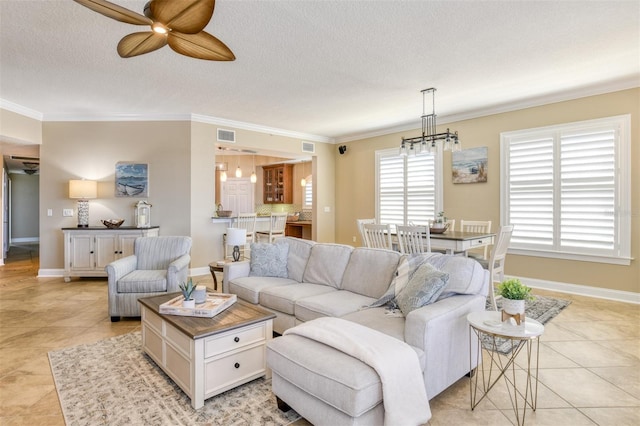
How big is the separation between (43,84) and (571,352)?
650 centimetres

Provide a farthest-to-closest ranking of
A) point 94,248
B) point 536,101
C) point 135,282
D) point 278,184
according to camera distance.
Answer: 1. point 278,184
2. point 94,248
3. point 536,101
4. point 135,282

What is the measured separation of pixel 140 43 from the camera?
2.54 metres

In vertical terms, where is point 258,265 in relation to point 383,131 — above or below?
below

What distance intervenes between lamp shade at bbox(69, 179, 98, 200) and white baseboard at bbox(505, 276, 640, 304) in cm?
701

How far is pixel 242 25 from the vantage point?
288 centimetres

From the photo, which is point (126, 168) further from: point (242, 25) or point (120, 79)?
point (242, 25)

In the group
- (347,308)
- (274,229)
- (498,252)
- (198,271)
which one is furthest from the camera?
(274,229)

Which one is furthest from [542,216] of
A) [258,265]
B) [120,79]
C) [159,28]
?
[120,79]

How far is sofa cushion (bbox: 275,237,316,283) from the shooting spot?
12.0 feet

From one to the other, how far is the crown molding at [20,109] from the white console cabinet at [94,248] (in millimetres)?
1975

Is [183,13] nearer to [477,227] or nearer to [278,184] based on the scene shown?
[477,227]

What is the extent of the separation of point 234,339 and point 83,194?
4716 millimetres

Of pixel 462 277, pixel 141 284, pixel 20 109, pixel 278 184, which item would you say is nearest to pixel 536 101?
pixel 462 277

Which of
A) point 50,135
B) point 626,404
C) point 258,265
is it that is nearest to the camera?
point 626,404
